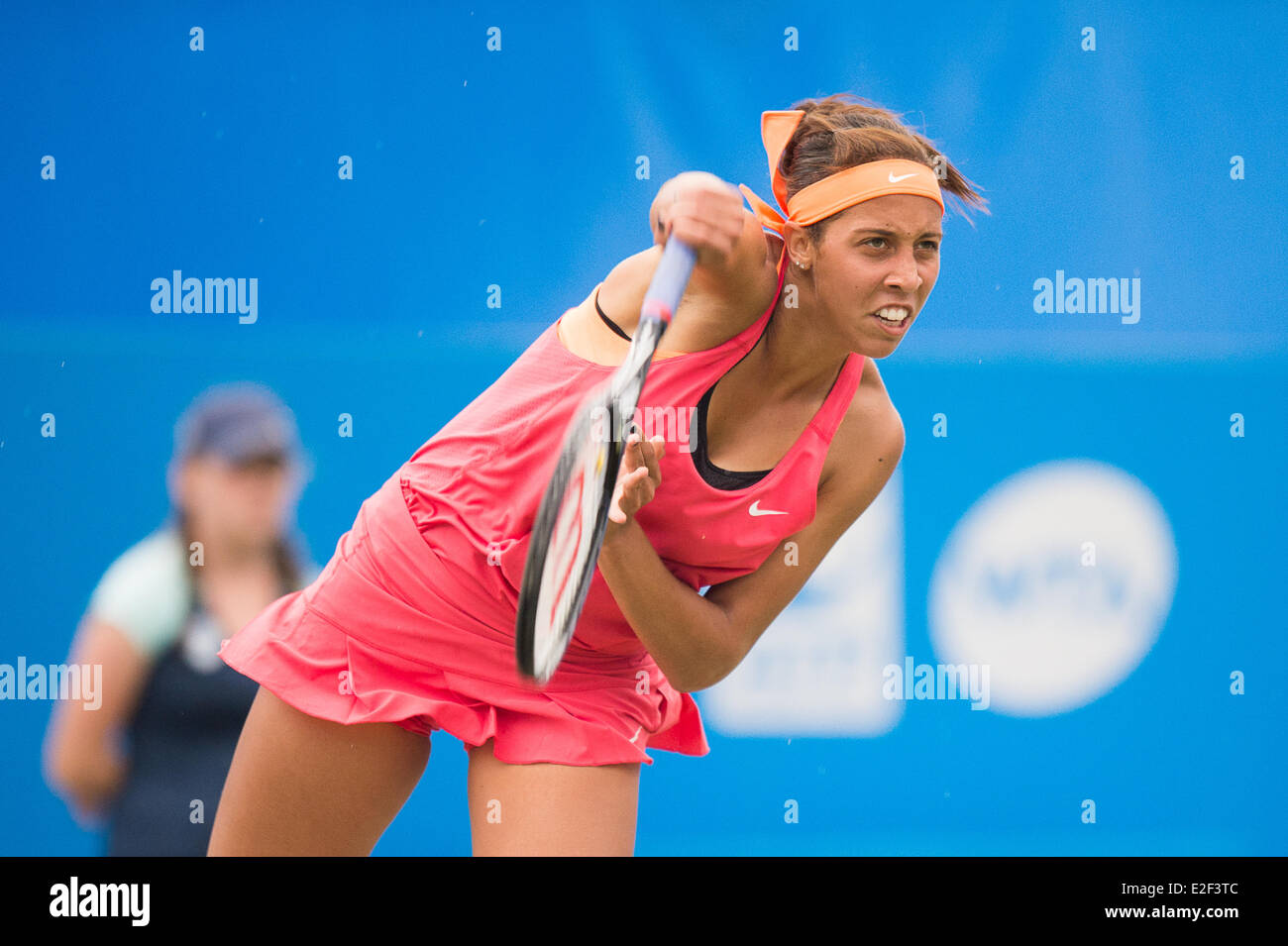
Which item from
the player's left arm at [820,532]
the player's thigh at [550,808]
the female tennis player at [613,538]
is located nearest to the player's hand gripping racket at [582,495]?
the female tennis player at [613,538]

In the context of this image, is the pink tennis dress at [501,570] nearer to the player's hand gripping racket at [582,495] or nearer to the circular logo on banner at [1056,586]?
the player's hand gripping racket at [582,495]

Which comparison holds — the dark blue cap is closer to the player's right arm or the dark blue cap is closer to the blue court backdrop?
the blue court backdrop

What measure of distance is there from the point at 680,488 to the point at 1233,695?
293 cm

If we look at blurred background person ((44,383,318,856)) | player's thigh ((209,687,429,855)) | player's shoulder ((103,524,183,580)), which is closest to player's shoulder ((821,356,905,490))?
player's thigh ((209,687,429,855))

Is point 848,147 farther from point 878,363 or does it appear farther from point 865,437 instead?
point 878,363

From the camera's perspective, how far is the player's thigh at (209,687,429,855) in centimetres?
224

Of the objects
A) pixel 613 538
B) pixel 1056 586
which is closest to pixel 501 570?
pixel 613 538

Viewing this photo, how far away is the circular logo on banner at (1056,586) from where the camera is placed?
4.23m

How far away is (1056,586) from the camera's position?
167 inches

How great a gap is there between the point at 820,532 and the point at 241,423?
220 cm

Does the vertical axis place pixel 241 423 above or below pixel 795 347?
above

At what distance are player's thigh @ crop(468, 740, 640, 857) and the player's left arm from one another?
23cm
